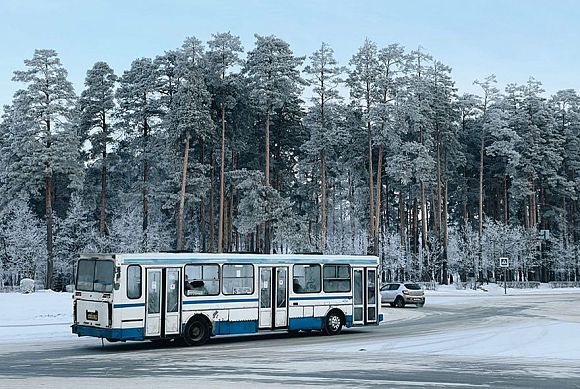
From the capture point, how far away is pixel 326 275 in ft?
83.7

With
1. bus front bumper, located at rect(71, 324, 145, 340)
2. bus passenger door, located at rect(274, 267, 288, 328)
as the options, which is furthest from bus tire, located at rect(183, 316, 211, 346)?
bus passenger door, located at rect(274, 267, 288, 328)

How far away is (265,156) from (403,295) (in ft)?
82.8

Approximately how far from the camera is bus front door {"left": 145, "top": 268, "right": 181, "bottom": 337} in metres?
21.0

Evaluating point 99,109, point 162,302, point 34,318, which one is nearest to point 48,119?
point 99,109

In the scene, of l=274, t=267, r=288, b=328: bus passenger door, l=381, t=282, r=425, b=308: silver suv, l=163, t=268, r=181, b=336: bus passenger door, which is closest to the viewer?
l=163, t=268, r=181, b=336: bus passenger door

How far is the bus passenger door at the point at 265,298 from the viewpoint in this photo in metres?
23.7

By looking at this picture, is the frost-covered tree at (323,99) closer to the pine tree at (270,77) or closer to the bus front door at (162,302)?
the pine tree at (270,77)

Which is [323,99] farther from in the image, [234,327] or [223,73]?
[234,327]

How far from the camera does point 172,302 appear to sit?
70.6 feet

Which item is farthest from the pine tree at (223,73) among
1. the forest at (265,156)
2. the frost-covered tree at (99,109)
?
the frost-covered tree at (99,109)

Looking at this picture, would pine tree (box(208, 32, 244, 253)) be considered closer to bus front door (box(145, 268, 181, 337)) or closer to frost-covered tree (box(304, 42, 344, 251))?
frost-covered tree (box(304, 42, 344, 251))

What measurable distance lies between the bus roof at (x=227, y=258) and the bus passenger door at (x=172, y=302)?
41cm

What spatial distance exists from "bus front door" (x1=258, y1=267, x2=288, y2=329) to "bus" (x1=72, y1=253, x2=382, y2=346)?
0.11 feet

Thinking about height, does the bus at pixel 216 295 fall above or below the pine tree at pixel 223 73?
below
